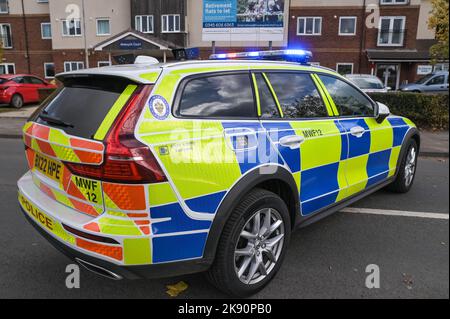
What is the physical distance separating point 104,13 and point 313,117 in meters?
29.0

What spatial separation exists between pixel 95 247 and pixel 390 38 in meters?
28.2

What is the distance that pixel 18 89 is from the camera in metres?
16.0

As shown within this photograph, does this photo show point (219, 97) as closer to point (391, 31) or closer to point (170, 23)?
point (170, 23)

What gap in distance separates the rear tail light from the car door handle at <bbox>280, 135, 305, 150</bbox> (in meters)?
1.06

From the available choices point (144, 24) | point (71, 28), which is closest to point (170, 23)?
point (144, 24)

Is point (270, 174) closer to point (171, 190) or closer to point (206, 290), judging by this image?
point (171, 190)

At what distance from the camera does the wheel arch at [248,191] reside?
2.37 metres

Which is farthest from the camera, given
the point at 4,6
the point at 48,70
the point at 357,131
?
the point at 4,6

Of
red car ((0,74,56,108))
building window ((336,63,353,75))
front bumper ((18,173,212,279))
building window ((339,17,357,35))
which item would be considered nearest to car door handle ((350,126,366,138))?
front bumper ((18,173,212,279))

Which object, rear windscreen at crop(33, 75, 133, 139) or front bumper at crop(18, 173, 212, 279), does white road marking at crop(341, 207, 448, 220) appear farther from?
rear windscreen at crop(33, 75, 133, 139)

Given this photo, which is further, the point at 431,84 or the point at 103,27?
the point at 103,27

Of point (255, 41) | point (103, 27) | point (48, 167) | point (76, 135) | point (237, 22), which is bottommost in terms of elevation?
point (48, 167)

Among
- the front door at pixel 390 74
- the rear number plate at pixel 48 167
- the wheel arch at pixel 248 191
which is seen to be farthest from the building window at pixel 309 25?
the rear number plate at pixel 48 167
